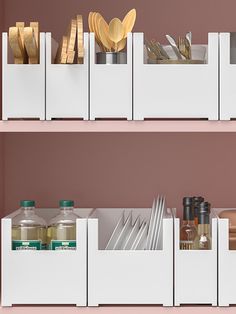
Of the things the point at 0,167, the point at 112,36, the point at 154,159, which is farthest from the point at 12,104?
the point at 154,159

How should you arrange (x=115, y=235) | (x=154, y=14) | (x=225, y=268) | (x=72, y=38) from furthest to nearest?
(x=154, y=14)
(x=115, y=235)
(x=225, y=268)
(x=72, y=38)

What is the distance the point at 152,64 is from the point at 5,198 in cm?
78

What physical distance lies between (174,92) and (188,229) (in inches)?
15.6

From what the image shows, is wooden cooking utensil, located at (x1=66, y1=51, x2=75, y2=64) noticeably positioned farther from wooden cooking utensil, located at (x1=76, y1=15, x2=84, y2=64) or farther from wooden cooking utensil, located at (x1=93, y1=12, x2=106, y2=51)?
wooden cooking utensil, located at (x1=93, y1=12, x2=106, y2=51)

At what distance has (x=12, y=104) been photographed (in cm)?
192

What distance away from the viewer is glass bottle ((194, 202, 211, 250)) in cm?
192

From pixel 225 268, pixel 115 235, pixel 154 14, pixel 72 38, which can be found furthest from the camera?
pixel 154 14

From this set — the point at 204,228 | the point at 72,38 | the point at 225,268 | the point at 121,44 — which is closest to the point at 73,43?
the point at 72,38

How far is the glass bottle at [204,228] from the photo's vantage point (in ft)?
6.31

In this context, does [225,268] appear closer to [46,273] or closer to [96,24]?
[46,273]

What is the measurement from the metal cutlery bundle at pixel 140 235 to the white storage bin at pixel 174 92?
0.94 ft

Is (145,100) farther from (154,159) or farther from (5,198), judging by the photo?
(5,198)

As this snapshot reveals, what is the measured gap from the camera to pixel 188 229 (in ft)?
6.61
